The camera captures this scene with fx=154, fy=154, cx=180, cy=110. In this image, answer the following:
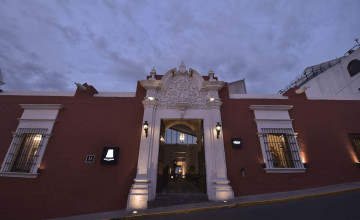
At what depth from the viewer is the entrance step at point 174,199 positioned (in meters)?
5.31

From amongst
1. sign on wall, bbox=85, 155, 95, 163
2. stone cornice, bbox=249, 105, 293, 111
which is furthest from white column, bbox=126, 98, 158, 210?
stone cornice, bbox=249, 105, 293, 111

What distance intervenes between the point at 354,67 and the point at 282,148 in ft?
34.4

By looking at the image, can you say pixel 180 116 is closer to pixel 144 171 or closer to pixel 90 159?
pixel 144 171

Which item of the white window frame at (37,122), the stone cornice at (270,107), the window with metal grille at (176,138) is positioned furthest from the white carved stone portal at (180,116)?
the window with metal grille at (176,138)

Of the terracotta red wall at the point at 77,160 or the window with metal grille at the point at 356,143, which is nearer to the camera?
the terracotta red wall at the point at 77,160

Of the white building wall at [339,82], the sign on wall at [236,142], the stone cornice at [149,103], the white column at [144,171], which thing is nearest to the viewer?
the white column at [144,171]

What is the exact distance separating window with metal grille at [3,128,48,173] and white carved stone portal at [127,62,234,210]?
14.5 feet

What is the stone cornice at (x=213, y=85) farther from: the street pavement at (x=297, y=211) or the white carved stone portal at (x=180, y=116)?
the street pavement at (x=297, y=211)

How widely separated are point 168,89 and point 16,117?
6909 mm

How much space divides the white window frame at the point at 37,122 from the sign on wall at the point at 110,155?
8.18ft

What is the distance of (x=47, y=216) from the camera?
213 inches

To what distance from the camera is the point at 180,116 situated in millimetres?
6883

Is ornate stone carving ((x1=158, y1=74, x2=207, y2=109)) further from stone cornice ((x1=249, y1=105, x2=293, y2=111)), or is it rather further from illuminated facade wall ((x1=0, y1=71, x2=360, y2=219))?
stone cornice ((x1=249, y1=105, x2=293, y2=111))

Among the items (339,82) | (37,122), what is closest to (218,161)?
(37,122)
